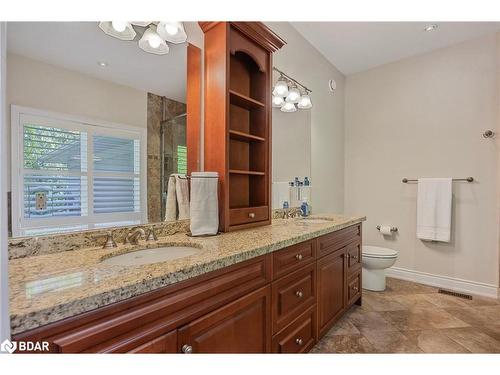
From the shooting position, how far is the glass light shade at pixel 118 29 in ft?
3.84

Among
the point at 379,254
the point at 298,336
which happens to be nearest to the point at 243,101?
the point at 298,336

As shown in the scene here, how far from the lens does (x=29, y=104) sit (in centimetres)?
97

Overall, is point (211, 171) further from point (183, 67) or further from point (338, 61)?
point (338, 61)

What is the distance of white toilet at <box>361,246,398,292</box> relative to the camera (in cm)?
250

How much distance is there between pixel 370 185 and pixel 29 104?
131 inches

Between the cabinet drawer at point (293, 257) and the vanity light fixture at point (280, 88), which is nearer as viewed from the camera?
the cabinet drawer at point (293, 257)

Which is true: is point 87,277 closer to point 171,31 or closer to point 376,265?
point 171,31

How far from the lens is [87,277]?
2.45 feet

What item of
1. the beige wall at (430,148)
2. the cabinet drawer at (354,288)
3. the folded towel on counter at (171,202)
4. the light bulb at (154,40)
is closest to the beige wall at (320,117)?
the beige wall at (430,148)

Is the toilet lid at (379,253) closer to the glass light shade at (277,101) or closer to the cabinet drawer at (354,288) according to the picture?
the cabinet drawer at (354,288)

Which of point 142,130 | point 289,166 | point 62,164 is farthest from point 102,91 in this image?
→ point 289,166

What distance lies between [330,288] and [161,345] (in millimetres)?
1347

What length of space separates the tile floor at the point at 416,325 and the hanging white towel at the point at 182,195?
4.08 feet

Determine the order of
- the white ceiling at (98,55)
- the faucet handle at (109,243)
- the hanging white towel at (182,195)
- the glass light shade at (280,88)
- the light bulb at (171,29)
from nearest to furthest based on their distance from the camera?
the white ceiling at (98,55)
the faucet handle at (109,243)
the light bulb at (171,29)
the hanging white towel at (182,195)
the glass light shade at (280,88)
